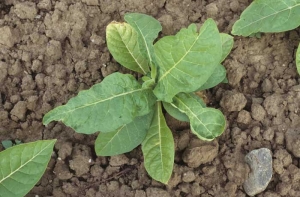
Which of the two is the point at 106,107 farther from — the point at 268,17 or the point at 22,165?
the point at 268,17

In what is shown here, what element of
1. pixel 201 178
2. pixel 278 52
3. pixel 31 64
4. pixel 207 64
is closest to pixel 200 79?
pixel 207 64

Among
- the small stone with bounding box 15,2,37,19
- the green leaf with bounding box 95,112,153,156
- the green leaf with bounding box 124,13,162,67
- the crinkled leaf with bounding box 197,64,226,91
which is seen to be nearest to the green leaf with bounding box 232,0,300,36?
the crinkled leaf with bounding box 197,64,226,91

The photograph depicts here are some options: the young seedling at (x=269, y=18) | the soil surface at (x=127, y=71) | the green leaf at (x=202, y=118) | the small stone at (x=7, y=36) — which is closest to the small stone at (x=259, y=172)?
the soil surface at (x=127, y=71)

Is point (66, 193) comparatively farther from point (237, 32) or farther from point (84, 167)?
point (237, 32)

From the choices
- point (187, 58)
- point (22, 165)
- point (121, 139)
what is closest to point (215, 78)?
point (187, 58)

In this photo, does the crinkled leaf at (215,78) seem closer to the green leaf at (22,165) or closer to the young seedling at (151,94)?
the young seedling at (151,94)

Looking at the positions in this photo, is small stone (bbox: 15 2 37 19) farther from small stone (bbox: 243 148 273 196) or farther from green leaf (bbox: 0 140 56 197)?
small stone (bbox: 243 148 273 196)
